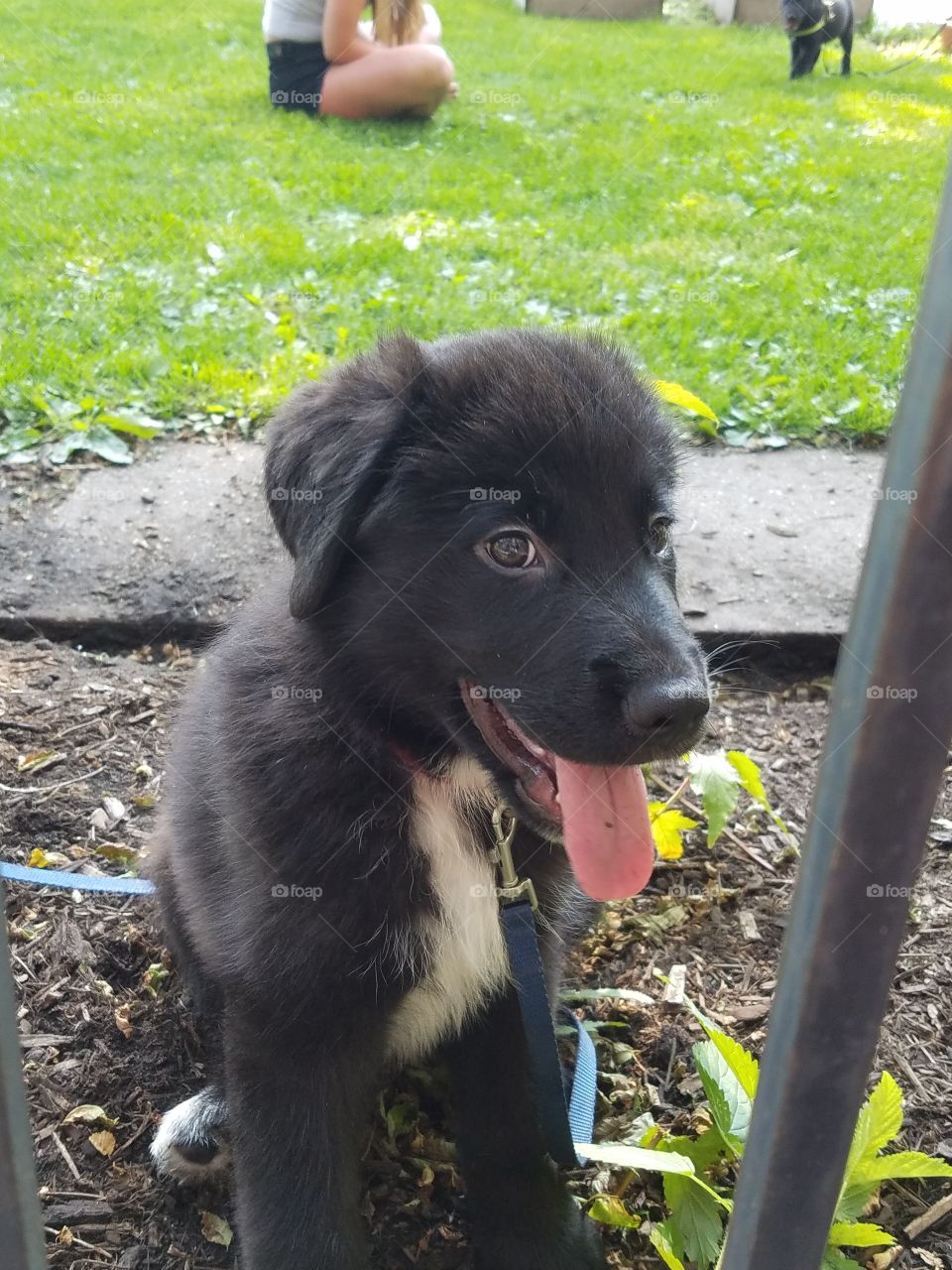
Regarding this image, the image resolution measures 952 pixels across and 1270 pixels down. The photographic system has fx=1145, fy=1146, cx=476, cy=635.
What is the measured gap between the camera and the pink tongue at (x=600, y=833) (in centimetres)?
178

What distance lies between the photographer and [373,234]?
20.3 ft

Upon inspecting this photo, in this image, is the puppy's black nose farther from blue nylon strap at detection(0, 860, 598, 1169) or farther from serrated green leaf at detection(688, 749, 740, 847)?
serrated green leaf at detection(688, 749, 740, 847)

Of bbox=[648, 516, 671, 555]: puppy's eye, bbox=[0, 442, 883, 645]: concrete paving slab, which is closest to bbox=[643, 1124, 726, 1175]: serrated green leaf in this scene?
bbox=[648, 516, 671, 555]: puppy's eye

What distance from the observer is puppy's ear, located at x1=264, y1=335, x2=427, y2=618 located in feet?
5.92

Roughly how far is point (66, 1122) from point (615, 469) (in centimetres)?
→ 155

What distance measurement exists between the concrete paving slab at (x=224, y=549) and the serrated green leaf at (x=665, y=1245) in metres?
1.96

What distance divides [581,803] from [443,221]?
17.6 ft

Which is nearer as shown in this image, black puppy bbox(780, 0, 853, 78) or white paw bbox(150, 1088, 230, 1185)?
white paw bbox(150, 1088, 230, 1185)

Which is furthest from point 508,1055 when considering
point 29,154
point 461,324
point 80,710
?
point 29,154

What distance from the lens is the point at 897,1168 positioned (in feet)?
6.02

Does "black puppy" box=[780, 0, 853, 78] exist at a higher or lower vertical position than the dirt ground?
higher

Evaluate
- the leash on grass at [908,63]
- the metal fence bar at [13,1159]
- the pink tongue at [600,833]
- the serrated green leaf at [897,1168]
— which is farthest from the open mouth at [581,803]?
the leash on grass at [908,63]

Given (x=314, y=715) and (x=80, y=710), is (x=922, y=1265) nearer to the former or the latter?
(x=314, y=715)

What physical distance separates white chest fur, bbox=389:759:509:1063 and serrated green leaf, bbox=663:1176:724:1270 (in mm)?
448
